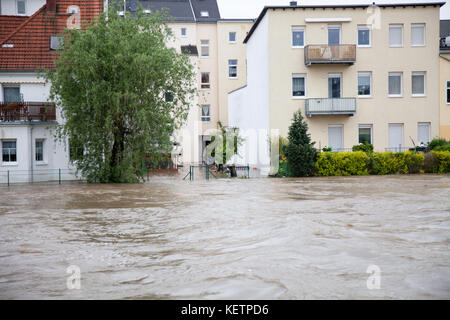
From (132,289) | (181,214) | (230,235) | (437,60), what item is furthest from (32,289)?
(437,60)

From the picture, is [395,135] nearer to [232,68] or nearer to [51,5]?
[232,68]

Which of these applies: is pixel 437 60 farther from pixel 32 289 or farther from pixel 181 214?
pixel 32 289

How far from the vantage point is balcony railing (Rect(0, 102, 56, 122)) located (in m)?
29.5

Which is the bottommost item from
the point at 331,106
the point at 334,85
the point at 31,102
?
the point at 331,106

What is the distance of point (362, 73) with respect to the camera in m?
34.5

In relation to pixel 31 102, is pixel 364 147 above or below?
below

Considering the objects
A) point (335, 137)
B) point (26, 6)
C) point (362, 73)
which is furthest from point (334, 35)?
point (26, 6)

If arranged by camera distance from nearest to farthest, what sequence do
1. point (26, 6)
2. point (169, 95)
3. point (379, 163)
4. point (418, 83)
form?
point (169, 95)
point (379, 163)
point (418, 83)
point (26, 6)

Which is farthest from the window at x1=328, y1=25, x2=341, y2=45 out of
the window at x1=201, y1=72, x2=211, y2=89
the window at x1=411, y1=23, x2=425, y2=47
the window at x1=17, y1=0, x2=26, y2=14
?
the window at x1=17, y1=0, x2=26, y2=14

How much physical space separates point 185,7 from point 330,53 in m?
26.5

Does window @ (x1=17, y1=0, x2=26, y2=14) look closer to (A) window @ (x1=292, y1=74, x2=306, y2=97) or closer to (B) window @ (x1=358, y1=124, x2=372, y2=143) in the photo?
(A) window @ (x1=292, y1=74, x2=306, y2=97)

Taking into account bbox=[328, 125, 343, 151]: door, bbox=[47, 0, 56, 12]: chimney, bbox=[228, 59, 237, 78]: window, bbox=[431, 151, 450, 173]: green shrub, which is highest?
bbox=[47, 0, 56, 12]: chimney

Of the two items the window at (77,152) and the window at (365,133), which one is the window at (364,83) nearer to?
the window at (365,133)

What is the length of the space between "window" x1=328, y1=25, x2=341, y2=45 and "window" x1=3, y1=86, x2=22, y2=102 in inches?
822
